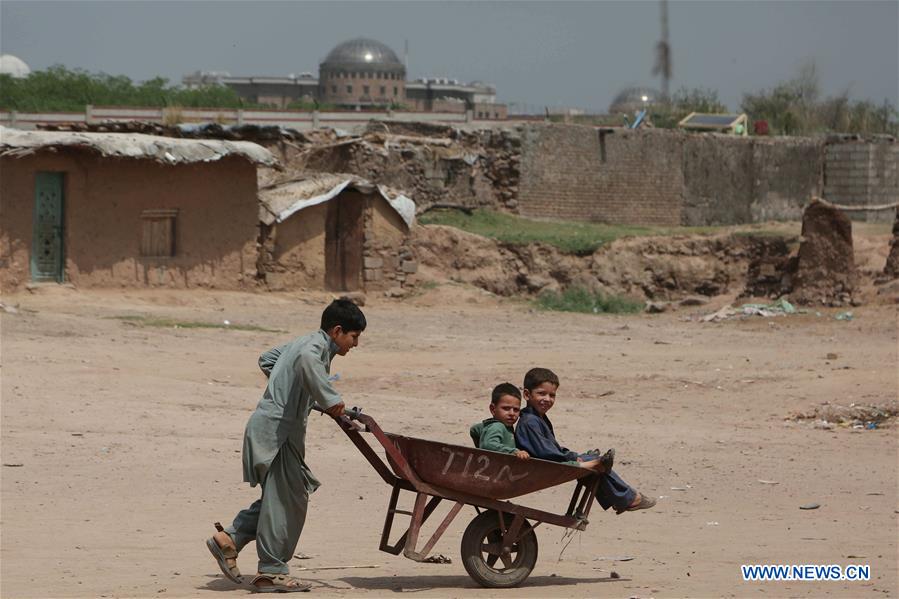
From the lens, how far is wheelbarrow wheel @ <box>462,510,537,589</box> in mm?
6137

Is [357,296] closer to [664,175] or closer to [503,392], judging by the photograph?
[664,175]

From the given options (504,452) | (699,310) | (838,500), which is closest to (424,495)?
(504,452)

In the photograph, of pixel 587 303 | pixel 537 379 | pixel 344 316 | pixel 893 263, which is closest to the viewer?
pixel 344 316

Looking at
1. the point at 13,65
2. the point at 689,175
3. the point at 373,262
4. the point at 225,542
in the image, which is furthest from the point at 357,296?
the point at 13,65

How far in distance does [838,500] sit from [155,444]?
4.98 metres

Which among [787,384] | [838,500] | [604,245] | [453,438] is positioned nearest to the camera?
[838,500]

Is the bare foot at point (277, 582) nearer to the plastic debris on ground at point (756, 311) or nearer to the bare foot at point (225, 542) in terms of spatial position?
the bare foot at point (225, 542)

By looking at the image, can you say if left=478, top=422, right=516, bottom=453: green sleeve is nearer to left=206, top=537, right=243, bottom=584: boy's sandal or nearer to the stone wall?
left=206, top=537, right=243, bottom=584: boy's sandal

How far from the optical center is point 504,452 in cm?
600

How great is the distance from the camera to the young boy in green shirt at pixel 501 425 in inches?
238

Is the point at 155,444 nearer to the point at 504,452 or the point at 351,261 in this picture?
the point at 504,452

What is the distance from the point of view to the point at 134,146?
18.9 m

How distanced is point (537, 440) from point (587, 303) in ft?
54.1

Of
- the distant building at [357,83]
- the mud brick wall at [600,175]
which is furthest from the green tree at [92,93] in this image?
the distant building at [357,83]
